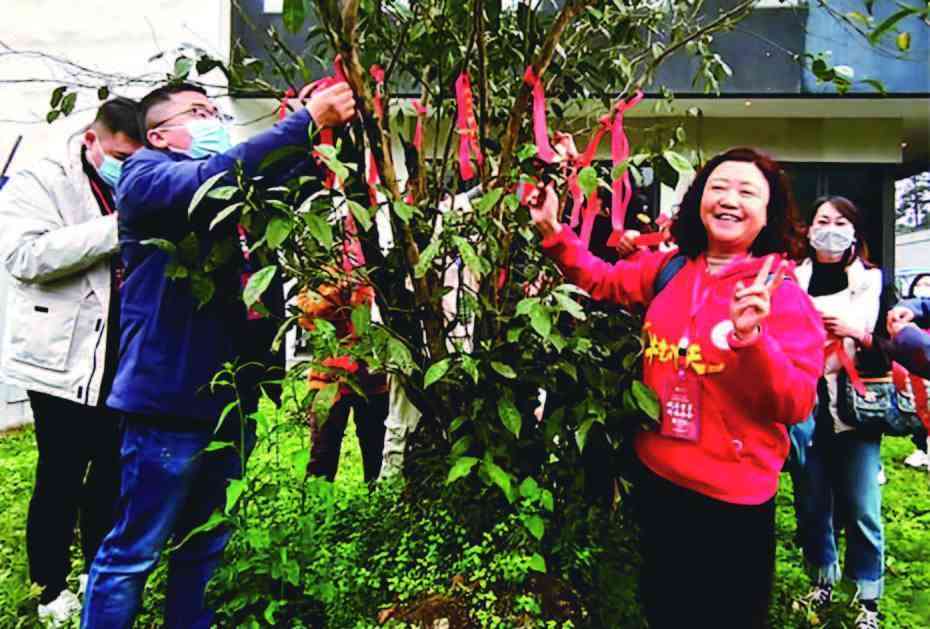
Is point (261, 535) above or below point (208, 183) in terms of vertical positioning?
below

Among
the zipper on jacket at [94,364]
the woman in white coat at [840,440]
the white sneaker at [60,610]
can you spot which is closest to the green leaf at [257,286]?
the zipper on jacket at [94,364]

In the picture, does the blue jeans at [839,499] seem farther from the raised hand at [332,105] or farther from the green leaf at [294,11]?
the green leaf at [294,11]

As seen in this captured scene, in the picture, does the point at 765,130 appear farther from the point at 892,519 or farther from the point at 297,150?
the point at 297,150

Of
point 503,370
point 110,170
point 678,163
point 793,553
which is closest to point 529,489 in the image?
point 503,370

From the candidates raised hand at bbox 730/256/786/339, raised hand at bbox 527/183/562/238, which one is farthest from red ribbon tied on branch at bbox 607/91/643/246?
raised hand at bbox 730/256/786/339

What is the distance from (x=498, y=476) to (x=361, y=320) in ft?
1.48

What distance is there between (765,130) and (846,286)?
19.6 ft

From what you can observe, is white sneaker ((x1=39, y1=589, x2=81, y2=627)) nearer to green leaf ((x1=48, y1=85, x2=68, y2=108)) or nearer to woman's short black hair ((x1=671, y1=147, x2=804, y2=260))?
green leaf ((x1=48, y1=85, x2=68, y2=108))

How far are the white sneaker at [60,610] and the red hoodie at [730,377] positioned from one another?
72.5 inches

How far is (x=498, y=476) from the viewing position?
160cm

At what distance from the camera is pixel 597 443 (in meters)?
1.87

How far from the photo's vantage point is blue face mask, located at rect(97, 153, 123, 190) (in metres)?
2.33

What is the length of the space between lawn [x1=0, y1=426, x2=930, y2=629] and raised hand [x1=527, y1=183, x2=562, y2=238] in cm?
92

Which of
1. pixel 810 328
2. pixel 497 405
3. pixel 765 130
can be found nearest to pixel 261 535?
pixel 497 405
